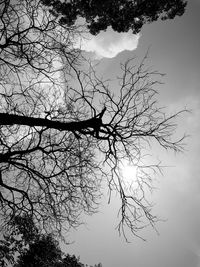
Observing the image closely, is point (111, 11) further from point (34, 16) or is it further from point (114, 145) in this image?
point (114, 145)

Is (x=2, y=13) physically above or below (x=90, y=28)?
below

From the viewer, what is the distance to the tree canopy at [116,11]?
37.1 feet

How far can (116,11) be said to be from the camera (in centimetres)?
1151

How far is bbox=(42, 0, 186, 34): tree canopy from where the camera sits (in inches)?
445

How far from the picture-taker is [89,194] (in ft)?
30.9

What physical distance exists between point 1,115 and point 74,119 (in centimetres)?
253

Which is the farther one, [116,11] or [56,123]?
[116,11]

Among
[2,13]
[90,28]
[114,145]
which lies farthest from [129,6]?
[114,145]

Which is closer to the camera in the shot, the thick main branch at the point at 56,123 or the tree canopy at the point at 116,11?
the thick main branch at the point at 56,123

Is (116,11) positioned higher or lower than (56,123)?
higher

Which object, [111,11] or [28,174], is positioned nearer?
[28,174]

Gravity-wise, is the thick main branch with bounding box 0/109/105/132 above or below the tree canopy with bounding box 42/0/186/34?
below

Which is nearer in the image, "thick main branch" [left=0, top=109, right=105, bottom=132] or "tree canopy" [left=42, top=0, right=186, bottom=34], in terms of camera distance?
"thick main branch" [left=0, top=109, right=105, bottom=132]

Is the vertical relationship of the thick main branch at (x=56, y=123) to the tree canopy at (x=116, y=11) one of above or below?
below
